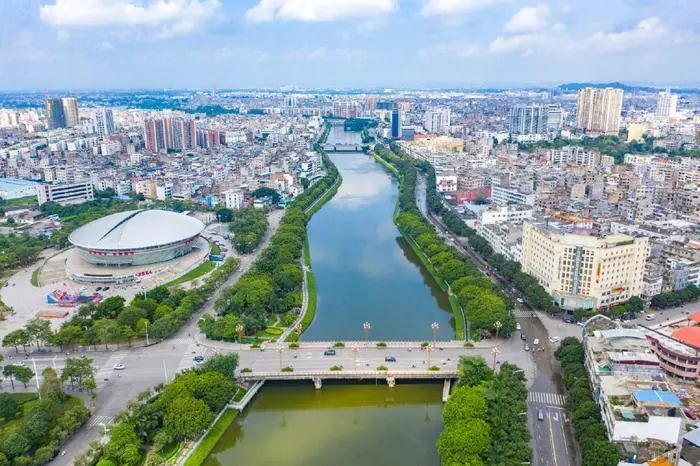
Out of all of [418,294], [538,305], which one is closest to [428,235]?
[418,294]

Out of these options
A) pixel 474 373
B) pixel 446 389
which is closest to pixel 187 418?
pixel 446 389

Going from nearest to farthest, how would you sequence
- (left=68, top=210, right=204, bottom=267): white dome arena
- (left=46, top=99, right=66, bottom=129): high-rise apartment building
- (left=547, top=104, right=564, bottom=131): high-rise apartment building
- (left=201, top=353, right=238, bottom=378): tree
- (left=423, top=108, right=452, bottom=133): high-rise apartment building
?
(left=201, top=353, right=238, bottom=378): tree < (left=68, top=210, right=204, bottom=267): white dome arena < (left=547, top=104, right=564, bottom=131): high-rise apartment building < (left=46, top=99, right=66, bottom=129): high-rise apartment building < (left=423, top=108, right=452, bottom=133): high-rise apartment building

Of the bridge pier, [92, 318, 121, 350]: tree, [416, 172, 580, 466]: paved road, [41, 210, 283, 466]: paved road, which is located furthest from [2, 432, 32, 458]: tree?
[416, 172, 580, 466]: paved road

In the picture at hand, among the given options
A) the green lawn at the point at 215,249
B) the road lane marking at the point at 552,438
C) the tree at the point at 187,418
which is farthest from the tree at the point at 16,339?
the road lane marking at the point at 552,438

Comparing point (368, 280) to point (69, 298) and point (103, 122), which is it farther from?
point (103, 122)

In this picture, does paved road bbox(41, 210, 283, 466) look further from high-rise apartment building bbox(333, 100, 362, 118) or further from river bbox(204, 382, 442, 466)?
high-rise apartment building bbox(333, 100, 362, 118)

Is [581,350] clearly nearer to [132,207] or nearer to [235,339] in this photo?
[235,339]
